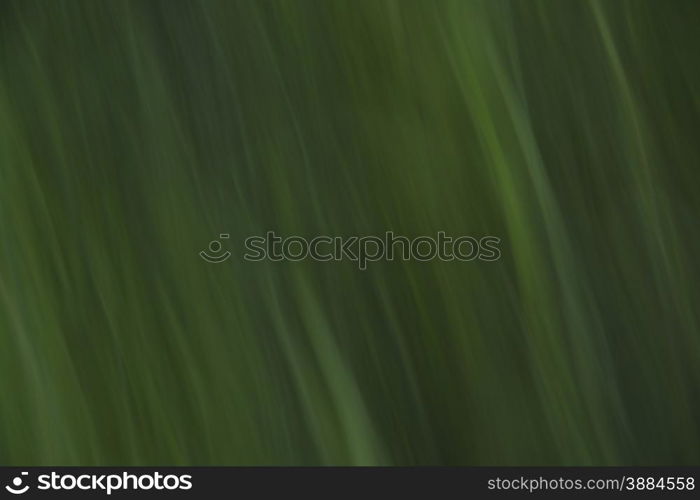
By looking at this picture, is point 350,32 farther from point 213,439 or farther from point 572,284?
point 213,439

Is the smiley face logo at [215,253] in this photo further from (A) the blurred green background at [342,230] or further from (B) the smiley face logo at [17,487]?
(B) the smiley face logo at [17,487]

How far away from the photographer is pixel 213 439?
94 centimetres

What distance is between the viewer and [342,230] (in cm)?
95

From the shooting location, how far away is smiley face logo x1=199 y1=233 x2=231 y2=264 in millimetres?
947

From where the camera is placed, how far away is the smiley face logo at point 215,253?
95 centimetres

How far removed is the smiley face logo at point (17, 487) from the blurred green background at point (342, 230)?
0.03 meters

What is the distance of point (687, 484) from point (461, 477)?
249mm

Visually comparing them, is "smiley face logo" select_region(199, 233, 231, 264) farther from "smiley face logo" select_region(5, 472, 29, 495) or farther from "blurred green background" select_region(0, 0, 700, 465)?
"smiley face logo" select_region(5, 472, 29, 495)

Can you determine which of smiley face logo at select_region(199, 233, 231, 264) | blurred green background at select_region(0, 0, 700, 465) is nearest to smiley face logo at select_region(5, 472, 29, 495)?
blurred green background at select_region(0, 0, 700, 465)

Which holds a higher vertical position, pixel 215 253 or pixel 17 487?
pixel 215 253

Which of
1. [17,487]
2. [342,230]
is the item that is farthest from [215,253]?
[17,487]

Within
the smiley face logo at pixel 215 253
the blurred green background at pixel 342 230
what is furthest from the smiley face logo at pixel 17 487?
the smiley face logo at pixel 215 253

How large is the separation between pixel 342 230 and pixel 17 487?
448 mm

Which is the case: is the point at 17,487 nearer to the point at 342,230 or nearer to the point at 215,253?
the point at 215,253
